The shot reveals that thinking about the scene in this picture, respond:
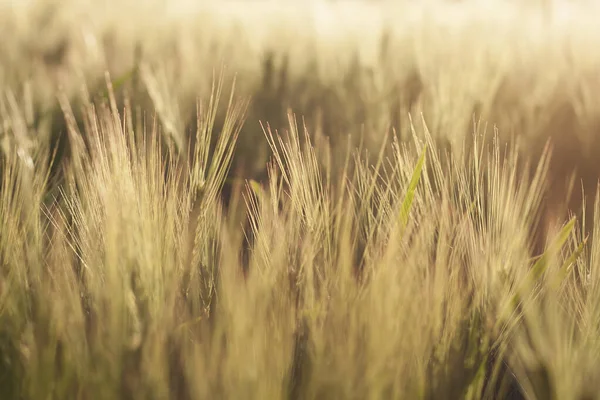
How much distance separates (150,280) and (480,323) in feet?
1.15

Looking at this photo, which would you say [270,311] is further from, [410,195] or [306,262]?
[410,195]

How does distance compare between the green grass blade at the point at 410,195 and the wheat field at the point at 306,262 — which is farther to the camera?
the green grass blade at the point at 410,195

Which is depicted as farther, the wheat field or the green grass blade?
the green grass blade

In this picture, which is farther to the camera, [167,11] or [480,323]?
[167,11]

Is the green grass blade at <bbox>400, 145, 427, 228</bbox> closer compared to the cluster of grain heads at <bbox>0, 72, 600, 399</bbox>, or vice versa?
the cluster of grain heads at <bbox>0, 72, 600, 399</bbox>

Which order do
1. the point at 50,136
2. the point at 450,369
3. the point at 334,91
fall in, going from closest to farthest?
the point at 450,369 → the point at 50,136 → the point at 334,91

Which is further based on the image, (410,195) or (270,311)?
(410,195)

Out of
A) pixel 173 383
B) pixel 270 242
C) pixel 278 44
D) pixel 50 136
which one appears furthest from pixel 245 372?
pixel 278 44

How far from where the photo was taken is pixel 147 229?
666 millimetres

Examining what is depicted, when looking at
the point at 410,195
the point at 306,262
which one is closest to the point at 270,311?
the point at 306,262

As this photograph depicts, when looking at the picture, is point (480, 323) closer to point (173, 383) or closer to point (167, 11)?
point (173, 383)

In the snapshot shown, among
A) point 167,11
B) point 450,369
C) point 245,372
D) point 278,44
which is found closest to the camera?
point 245,372

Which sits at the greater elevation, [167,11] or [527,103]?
[167,11]

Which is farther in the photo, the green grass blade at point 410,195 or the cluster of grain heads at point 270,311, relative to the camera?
the green grass blade at point 410,195
